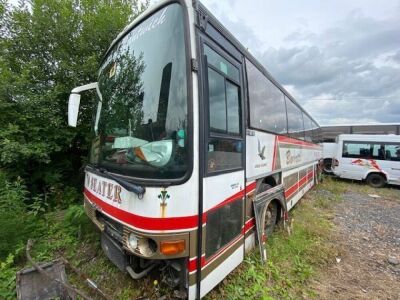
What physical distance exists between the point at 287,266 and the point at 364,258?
1.54 meters

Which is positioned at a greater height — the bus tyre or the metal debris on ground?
the bus tyre

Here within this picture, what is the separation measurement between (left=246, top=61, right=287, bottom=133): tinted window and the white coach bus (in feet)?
0.39

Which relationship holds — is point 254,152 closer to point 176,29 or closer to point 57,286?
point 176,29

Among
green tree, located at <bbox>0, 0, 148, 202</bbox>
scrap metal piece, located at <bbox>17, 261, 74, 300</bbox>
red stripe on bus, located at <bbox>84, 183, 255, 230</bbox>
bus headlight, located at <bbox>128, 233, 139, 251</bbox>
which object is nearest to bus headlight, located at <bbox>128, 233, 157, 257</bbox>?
bus headlight, located at <bbox>128, 233, 139, 251</bbox>

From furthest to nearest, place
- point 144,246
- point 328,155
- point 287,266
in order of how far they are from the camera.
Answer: point 328,155, point 287,266, point 144,246

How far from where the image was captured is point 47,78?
584cm

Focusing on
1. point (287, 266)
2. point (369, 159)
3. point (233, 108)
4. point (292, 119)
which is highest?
point (292, 119)

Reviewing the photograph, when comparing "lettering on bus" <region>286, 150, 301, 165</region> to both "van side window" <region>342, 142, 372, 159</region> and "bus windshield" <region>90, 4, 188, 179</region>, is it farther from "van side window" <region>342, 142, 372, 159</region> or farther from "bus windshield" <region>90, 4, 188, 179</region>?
"van side window" <region>342, 142, 372, 159</region>

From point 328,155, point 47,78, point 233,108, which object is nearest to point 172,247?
point 233,108

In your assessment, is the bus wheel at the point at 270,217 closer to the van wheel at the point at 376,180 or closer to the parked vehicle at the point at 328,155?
the van wheel at the point at 376,180

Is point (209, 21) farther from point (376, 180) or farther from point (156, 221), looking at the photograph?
point (376, 180)

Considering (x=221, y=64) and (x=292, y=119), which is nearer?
(x=221, y=64)

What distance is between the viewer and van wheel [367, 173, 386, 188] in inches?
445

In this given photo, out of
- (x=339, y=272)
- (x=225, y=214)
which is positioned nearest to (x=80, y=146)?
(x=225, y=214)
